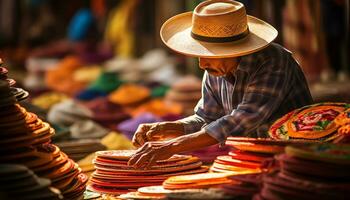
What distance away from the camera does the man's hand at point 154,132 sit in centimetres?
595

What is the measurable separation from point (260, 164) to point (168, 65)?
9711mm

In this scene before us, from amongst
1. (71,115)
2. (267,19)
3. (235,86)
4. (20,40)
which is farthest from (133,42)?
(235,86)

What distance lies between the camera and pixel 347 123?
17.5 feet

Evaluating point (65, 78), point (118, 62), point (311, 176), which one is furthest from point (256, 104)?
point (118, 62)

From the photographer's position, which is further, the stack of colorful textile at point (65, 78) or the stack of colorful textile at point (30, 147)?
the stack of colorful textile at point (65, 78)

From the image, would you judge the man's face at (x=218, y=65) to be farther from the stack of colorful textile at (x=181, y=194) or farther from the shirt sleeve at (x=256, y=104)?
the stack of colorful textile at (x=181, y=194)

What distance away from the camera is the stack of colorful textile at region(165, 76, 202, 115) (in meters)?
11.0

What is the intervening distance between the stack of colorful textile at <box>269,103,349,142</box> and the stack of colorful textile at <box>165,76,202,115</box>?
16.8 ft

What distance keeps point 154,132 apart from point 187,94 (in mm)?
5168

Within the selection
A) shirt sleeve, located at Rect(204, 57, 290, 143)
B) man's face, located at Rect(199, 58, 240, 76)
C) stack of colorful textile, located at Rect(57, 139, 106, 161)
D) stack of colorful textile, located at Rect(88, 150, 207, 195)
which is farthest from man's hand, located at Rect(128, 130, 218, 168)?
stack of colorful textile, located at Rect(57, 139, 106, 161)

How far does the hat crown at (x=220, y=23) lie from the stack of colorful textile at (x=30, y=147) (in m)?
1.02

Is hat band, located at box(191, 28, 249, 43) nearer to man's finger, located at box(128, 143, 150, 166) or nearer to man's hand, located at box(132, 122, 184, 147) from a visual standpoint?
man's hand, located at box(132, 122, 184, 147)

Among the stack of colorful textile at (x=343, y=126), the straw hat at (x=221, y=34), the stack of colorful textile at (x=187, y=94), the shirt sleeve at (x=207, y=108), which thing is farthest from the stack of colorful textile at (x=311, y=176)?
the stack of colorful textile at (x=187, y=94)

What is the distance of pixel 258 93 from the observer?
5734mm
